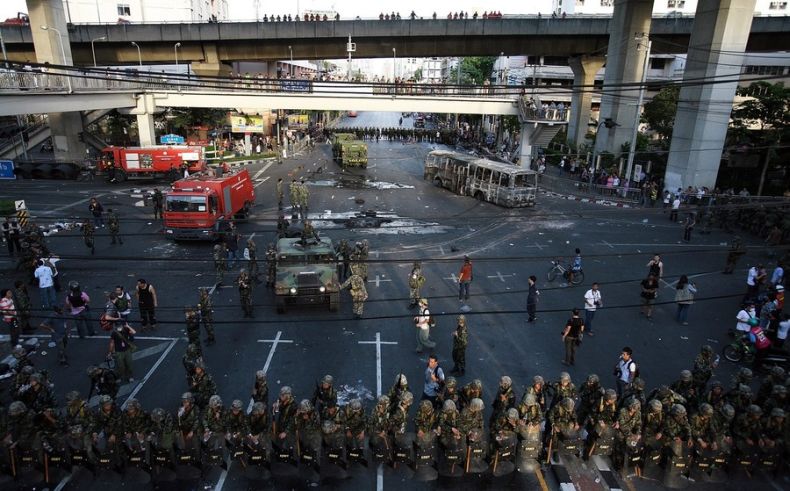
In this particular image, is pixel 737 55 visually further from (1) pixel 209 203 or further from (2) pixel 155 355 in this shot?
(2) pixel 155 355

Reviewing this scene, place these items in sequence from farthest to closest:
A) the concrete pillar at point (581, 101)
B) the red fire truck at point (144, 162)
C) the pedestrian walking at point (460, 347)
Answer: the concrete pillar at point (581, 101) < the red fire truck at point (144, 162) < the pedestrian walking at point (460, 347)

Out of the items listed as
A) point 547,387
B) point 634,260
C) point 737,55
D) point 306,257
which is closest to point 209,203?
point 306,257

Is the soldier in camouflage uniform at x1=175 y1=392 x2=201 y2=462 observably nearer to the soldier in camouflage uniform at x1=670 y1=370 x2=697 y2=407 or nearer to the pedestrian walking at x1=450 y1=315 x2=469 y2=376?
the pedestrian walking at x1=450 y1=315 x2=469 y2=376

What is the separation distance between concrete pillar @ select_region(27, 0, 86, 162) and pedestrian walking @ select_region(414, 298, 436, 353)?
126 ft

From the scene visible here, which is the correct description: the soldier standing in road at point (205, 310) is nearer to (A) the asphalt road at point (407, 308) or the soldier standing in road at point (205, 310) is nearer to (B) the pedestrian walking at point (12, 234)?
(A) the asphalt road at point (407, 308)

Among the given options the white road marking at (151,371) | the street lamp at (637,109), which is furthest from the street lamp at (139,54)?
the white road marking at (151,371)

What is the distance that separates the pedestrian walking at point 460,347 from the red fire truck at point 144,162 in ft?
100

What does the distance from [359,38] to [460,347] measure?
149ft

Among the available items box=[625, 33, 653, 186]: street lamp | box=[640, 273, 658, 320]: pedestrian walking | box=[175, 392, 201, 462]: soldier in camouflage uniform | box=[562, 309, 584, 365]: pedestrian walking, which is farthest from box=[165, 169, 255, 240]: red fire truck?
box=[625, 33, 653, 186]: street lamp

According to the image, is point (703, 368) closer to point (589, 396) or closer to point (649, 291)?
point (589, 396)

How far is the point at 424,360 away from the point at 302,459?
5090 millimetres

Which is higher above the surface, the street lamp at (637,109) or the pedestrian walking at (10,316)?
the street lamp at (637,109)

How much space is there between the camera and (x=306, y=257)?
1609 cm

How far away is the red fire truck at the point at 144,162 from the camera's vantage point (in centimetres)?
3603
